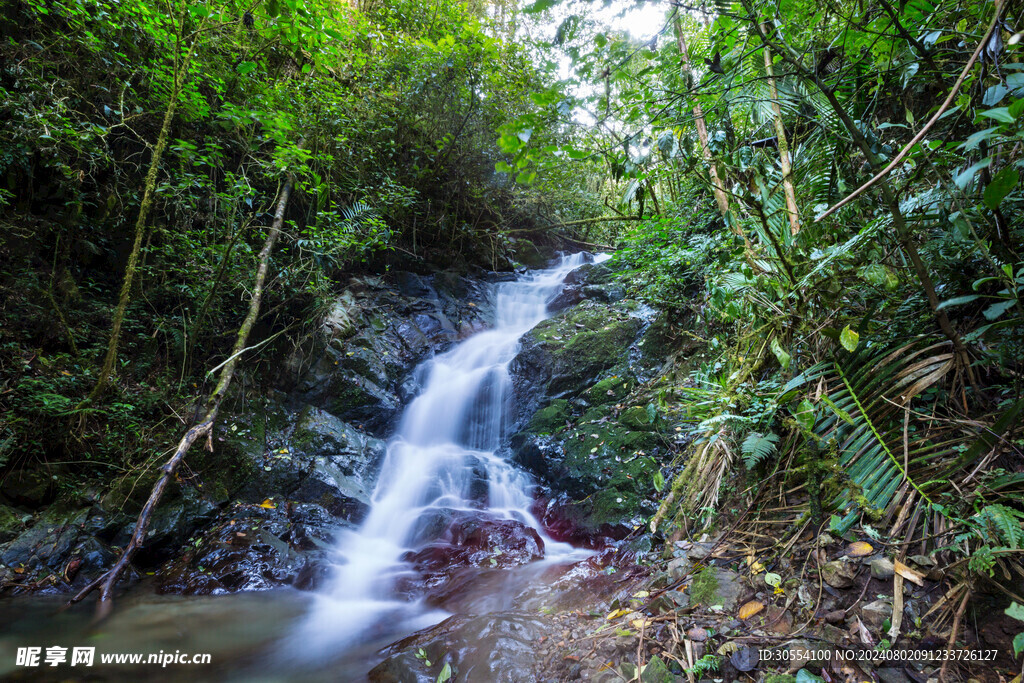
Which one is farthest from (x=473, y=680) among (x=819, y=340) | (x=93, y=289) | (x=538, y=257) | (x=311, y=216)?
(x=538, y=257)

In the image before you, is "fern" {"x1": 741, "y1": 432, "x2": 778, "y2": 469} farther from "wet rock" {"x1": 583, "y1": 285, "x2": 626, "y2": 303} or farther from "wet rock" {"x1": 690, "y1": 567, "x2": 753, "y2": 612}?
A: "wet rock" {"x1": 583, "y1": 285, "x2": 626, "y2": 303}

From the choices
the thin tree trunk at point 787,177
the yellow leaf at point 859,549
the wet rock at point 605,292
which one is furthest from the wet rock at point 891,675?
the wet rock at point 605,292

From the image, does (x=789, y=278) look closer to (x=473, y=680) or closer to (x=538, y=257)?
(x=473, y=680)

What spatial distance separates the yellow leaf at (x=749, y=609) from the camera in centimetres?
191

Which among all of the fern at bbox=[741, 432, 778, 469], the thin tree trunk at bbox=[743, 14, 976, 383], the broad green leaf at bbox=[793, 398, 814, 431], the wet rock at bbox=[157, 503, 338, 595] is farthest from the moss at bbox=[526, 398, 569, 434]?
the thin tree trunk at bbox=[743, 14, 976, 383]

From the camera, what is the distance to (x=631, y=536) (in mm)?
3941

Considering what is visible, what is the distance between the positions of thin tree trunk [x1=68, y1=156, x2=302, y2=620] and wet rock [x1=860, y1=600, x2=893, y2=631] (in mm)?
Result: 5383

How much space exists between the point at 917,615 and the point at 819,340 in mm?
1403

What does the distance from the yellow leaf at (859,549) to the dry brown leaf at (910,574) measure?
132mm

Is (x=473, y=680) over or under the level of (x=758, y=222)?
under

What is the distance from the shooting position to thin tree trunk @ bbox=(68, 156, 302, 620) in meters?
3.75

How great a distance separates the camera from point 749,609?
1.94m

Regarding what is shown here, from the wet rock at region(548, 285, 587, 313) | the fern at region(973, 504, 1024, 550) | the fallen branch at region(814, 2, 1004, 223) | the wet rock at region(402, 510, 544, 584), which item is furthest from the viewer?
the wet rock at region(548, 285, 587, 313)

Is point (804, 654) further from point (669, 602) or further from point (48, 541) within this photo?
point (48, 541)
